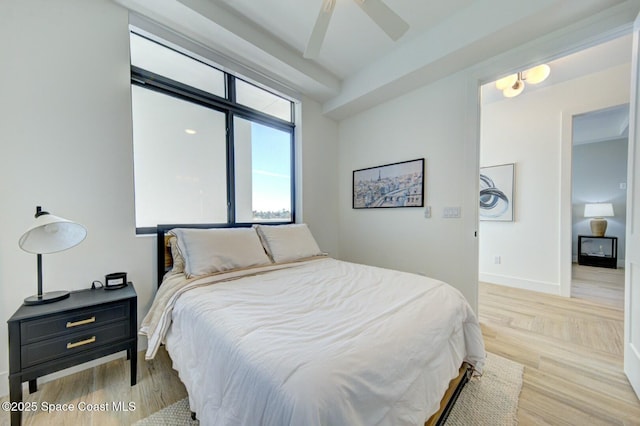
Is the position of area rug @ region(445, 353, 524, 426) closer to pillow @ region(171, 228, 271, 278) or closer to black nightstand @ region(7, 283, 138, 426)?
pillow @ region(171, 228, 271, 278)

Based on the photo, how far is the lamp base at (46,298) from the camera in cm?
141

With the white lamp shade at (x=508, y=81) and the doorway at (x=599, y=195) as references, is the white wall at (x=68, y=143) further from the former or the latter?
the doorway at (x=599, y=195)

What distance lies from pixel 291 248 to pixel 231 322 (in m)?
1.32

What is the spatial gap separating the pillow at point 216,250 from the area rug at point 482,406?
0.82 meters

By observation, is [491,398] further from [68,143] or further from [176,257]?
[68,143]

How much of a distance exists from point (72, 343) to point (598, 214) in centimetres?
805

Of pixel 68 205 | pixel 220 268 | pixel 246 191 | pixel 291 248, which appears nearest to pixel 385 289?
pixel 291 248

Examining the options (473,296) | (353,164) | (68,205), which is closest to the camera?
(68,205)

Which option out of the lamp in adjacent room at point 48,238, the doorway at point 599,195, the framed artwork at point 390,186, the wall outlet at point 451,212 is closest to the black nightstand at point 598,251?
the doorway at point 599,195

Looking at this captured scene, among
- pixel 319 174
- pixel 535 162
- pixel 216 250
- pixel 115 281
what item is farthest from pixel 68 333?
pixel 535 162

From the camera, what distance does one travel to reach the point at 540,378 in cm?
168

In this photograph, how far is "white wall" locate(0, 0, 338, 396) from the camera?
5.00ft

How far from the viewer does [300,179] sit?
3.31 m

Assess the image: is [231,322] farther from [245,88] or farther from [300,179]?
[245,88]
